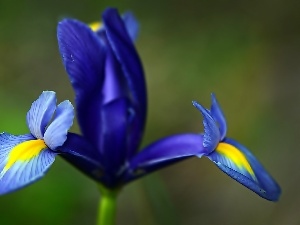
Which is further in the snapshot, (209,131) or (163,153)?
(163,153)

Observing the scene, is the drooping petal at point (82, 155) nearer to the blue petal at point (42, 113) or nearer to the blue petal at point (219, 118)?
the blue petal at point (42, 113)

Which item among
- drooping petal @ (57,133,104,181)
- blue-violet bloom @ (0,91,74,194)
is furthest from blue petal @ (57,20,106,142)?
blue-violet bloom @ (0,91,74,194)

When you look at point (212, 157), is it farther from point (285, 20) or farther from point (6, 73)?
point (285, 20)

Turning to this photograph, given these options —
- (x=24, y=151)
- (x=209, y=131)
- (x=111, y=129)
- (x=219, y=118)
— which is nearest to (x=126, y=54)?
(x=111, y=129)

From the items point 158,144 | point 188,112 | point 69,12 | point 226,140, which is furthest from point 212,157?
point 69,12

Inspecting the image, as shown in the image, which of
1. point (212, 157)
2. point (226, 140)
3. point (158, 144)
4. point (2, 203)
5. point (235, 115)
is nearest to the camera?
point (212, 157)

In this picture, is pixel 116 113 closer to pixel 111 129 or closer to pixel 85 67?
pixel 111 129
